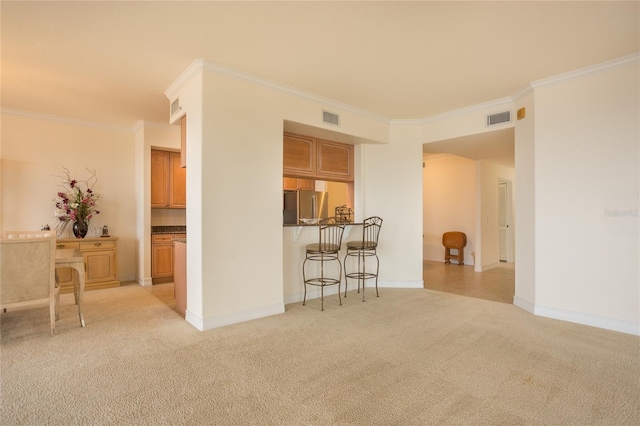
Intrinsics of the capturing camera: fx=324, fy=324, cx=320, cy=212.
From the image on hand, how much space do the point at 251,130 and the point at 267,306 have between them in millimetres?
2016

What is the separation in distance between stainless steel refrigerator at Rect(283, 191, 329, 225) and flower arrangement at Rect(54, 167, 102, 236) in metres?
3.18

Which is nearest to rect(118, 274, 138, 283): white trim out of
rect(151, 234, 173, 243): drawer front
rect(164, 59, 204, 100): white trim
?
rect(151, 234, 173, 243): drawer front

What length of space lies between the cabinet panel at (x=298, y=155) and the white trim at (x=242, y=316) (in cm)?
182

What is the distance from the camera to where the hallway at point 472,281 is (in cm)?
485

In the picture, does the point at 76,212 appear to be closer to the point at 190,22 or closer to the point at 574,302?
the point at 190,22

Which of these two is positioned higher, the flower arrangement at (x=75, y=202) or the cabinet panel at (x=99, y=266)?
the flower arrangement at (x=75, y=202)

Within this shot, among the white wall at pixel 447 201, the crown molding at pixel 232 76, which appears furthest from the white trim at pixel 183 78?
the white wall at pixel 447 201

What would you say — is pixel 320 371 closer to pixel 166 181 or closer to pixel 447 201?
pixel 166 181

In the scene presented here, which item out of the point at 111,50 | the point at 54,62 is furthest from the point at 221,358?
the point at 54,62

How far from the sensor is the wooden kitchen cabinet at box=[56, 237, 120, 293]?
16.0 feet

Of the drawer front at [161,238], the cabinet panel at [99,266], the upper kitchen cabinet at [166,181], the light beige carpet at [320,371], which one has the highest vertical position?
the upper kitchen cabinet at [166,181]

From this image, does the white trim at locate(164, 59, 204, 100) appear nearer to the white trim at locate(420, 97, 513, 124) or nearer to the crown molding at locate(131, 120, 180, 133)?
the crown molding at locate(131, 120, 180, 133)

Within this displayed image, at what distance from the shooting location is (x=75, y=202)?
5.05 meters

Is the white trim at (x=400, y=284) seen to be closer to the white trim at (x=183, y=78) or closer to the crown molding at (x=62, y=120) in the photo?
the white trim at (x=183, y=78)
